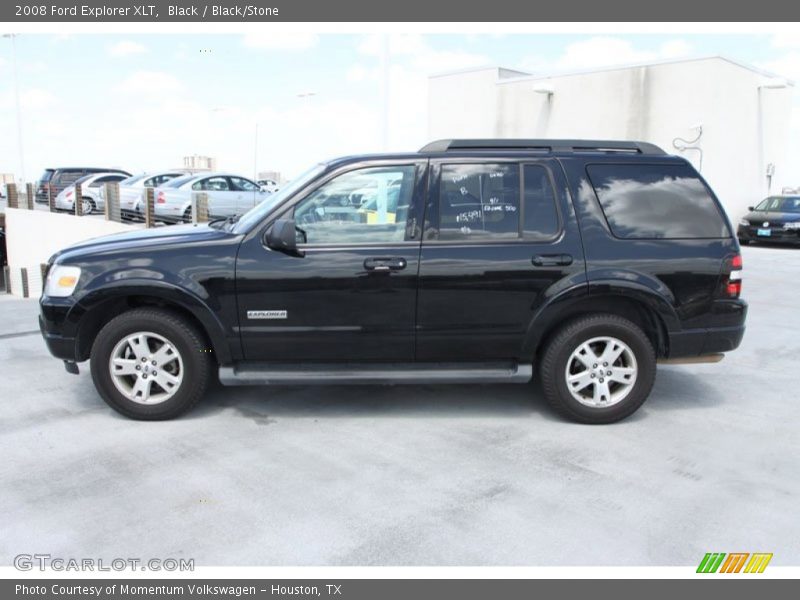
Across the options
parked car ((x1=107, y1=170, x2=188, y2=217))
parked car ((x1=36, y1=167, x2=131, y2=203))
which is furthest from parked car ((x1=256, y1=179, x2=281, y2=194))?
parked car ((x1=36, y1=167, x2=131, y2=203))

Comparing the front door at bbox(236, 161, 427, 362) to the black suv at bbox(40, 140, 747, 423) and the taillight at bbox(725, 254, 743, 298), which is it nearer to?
the black suv at bbox(40, 140, 747, 423)

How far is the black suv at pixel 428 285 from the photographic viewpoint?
14.5 ft

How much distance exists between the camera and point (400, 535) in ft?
10.5

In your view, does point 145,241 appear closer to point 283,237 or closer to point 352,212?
point 283,237

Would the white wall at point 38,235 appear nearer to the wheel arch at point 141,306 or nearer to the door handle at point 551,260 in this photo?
the wheel arch at point 141,306

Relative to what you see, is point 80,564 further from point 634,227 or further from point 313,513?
point 634,227

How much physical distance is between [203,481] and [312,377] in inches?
40.7

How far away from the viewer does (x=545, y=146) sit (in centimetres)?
476

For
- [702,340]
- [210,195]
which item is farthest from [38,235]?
[702,340]

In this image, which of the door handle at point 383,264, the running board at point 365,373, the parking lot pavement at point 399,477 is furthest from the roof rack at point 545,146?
the parking lot pavement at point 399,477

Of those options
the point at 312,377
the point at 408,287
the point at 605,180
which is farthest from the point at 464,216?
the point at 312,377

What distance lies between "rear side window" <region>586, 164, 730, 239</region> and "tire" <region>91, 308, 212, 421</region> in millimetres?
2982

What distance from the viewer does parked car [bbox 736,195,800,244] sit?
18.2m

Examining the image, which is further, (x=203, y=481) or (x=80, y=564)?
(x=203, y=481)
